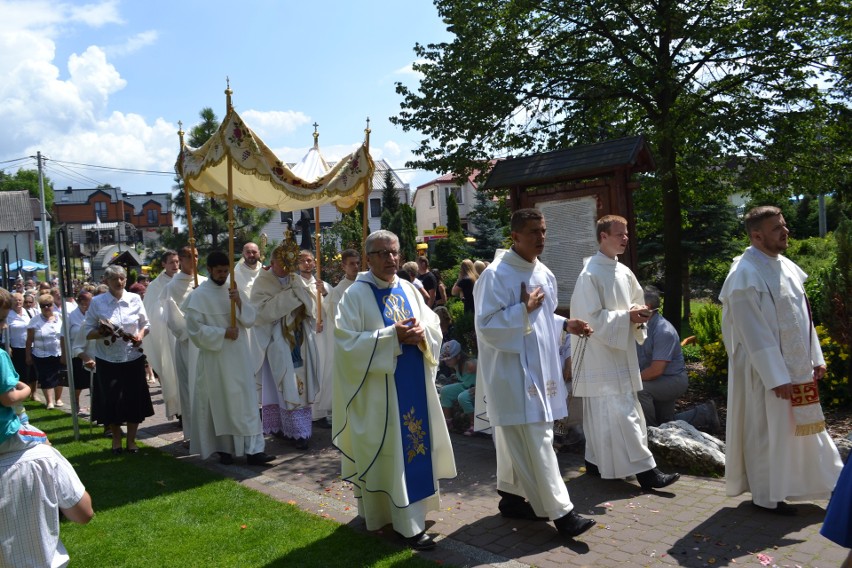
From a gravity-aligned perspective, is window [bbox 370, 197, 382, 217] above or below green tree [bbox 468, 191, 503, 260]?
above

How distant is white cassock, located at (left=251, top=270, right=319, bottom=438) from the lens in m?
8.18

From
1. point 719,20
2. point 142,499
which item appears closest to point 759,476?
point 142,499

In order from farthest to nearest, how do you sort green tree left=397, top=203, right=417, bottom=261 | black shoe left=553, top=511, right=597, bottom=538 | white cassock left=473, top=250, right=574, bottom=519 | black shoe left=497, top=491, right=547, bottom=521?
green tree left=397, top=203, right=417, bottom=261, black shoe left=497, top=491, right=547, bottom=521, white cassock left=473, top=250, right=574, bottom=519, black shoe left=553, top=511, right=597, bottom=538

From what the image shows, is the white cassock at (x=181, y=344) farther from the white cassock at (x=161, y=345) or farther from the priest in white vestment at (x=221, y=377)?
the priest in white vestment at (x=221, y=377)

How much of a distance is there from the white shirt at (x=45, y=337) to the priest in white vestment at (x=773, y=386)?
1041 cm

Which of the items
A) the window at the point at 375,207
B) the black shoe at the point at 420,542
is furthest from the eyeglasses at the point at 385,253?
the window at the point at 375,207

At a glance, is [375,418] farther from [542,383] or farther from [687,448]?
[687,448]

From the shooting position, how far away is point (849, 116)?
11039mm

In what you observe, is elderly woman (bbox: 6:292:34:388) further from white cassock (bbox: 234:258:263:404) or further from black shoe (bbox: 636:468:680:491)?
black shoe (bbox: 636:468:680:491)

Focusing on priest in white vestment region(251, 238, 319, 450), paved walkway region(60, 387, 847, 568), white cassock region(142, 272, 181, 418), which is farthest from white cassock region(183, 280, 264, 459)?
white cassock region(142, 272, 181, 418)

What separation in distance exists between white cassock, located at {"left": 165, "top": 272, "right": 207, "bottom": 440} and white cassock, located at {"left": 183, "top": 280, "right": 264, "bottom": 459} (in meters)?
0.29

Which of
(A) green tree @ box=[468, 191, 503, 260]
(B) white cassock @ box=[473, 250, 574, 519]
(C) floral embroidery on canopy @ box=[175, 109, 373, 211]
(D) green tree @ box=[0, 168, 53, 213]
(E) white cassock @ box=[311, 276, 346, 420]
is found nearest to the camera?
(B) white cassock @ box=[473, 250, 574, 519]

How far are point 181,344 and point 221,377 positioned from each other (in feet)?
4.56

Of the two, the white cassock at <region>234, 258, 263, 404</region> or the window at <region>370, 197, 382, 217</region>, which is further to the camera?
the window at <region>370, 197, 382, 217</region>
